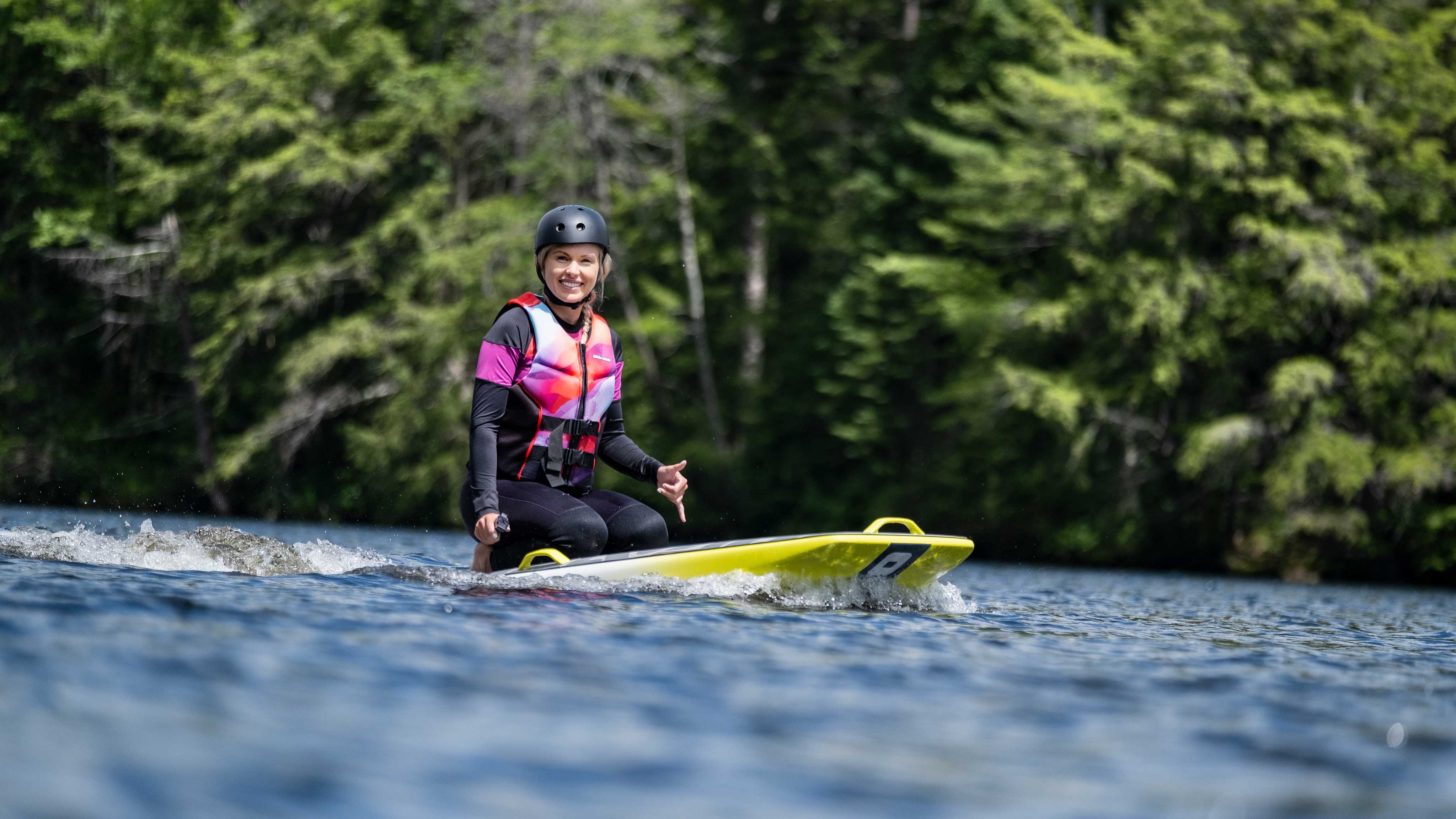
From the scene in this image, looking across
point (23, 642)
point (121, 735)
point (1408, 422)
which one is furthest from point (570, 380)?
point (1408, 422)

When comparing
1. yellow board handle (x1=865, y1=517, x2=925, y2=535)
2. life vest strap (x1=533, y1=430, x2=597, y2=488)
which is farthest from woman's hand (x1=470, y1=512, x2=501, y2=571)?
yellow board handle (x1=865, y1=517, x2=925, y2=535)

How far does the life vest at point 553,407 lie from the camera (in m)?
5.78

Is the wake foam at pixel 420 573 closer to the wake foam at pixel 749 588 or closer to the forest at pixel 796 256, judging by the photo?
the wake foam at pixel 749 588

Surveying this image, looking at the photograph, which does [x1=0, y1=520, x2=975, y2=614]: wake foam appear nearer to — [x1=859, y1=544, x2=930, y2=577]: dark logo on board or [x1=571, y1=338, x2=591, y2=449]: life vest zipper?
[x1=859, y1=544, x2=930, y2=577]: dark logo on board

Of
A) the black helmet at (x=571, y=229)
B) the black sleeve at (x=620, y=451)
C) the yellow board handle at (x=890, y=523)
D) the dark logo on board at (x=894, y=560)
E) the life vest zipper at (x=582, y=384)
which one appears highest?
the black helmet at (x=571, y=229)

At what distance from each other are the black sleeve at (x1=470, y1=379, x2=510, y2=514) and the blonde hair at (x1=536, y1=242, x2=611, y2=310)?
52 centimetres

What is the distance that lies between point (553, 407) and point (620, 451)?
506 mm

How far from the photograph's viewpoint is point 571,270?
5844 mm

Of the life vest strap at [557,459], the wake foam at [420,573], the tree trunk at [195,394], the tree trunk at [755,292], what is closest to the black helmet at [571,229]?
the life vest strap at [557,459]

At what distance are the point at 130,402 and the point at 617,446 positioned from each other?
66.3ft

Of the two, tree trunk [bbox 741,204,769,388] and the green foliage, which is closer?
the green foliage

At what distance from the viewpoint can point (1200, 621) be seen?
7.19m

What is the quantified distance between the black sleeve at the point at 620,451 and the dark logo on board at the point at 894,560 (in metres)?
0.98

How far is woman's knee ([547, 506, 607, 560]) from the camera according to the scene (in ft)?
18.5
